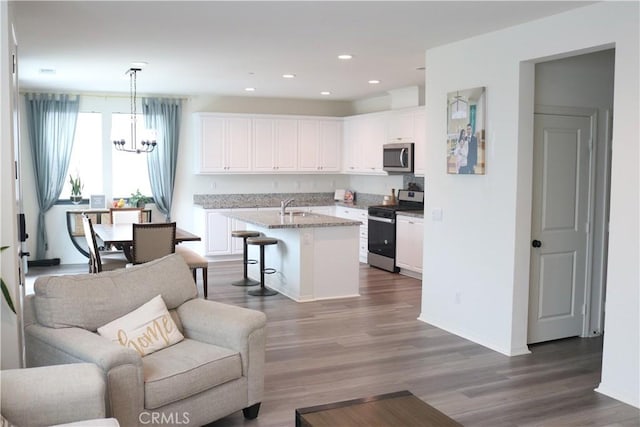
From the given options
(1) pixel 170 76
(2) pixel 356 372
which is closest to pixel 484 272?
(2) pixel 356 372

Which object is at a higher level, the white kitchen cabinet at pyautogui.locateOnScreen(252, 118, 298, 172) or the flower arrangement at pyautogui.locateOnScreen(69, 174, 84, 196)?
the white kitchen cabinet at pyautogui.locateOnScreen(252, 118, 298, 172)

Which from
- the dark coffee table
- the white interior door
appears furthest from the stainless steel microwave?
the dark coffee table

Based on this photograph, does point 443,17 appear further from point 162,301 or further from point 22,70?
point 22,70

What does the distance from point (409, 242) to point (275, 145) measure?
299cm

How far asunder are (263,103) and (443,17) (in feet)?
19.8

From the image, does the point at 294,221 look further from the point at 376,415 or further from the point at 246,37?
the point at 376,415

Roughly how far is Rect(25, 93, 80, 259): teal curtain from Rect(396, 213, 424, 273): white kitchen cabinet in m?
4.98

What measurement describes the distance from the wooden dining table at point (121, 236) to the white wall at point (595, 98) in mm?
3832

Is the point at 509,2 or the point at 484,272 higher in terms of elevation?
the point at 509,2

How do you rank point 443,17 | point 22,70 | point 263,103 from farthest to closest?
1. point 263,103
2. point 22,70
3. point 443,17

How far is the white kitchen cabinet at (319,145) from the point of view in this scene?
10234 millimetres

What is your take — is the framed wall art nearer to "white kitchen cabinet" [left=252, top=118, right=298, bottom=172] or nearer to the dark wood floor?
the dark wood floor

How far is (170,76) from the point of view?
7680mm

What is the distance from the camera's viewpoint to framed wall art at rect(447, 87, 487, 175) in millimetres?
5168
